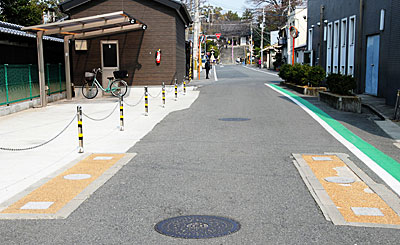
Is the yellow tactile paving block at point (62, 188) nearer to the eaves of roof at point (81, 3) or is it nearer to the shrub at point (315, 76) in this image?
the shrub at point (315, 76)

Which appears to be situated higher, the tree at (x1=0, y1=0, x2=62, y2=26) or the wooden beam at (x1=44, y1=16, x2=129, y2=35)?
the tree at (x1=0, y1=0, x2=62, y2=26)

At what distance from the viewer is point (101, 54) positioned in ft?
91.9

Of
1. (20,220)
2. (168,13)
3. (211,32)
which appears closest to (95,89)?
(168,13)

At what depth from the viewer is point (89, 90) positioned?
915 inches

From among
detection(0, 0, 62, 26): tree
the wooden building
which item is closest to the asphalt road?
the wooden building

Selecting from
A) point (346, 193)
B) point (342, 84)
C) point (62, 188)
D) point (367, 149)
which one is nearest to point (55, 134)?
point (62, 188)

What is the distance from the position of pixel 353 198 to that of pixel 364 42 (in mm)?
19612

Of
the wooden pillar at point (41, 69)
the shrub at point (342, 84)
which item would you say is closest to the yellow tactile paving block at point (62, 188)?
the wooden pillar at point (41, 69)

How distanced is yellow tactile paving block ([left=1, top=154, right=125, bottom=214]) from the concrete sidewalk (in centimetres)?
33

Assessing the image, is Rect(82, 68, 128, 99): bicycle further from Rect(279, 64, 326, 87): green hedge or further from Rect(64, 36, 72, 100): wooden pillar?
Rect(279, 64, 326, 87): green hedge

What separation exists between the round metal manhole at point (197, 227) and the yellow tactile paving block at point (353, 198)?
4.74ft

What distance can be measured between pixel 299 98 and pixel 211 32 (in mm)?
119158

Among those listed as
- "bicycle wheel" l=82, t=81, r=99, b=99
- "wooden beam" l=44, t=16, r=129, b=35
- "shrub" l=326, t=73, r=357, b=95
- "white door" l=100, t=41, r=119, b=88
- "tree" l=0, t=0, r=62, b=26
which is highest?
"tree" l=0, t=0, r=62, b=26

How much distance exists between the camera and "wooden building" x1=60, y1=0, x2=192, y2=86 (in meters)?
27.6
